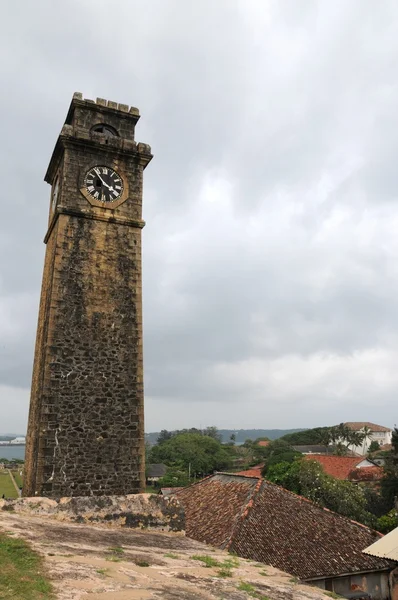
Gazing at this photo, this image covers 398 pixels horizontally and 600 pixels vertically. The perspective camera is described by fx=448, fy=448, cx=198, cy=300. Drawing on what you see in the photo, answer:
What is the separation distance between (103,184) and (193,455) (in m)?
66.1

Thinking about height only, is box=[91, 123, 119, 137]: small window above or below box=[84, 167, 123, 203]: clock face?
above

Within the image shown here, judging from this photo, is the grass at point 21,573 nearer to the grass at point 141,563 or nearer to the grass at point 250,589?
the grass at point 141,563

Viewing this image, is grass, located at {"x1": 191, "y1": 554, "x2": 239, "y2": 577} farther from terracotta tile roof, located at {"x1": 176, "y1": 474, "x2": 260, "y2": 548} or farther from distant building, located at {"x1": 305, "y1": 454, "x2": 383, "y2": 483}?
distant building, located at {"x1": 305, "y1": 454, "x2": 383, "y2": 483}

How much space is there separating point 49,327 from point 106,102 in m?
7.54

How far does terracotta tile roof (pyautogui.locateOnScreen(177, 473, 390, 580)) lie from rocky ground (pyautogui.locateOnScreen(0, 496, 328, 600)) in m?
10.0

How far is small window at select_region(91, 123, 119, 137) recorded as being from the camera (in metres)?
14.1

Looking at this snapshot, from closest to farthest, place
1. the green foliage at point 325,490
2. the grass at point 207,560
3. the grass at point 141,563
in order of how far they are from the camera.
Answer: the grass at point 141,563
the grass at point 207,560
the green foliage at point 325,490

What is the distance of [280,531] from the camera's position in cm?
1655

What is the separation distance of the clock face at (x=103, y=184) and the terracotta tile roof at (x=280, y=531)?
39.2 ft

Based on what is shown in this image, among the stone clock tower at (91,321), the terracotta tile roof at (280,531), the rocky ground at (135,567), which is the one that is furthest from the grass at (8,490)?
the rocky ground at (135,567)

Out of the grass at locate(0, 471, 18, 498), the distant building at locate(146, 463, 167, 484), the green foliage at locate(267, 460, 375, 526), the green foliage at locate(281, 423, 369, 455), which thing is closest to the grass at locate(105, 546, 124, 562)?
the green foliage at locate(267, 460, 375, 526)

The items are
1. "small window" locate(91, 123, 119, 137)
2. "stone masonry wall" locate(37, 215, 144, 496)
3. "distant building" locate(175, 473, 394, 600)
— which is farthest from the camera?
"distant building" locate(175, 473, 394, 600)

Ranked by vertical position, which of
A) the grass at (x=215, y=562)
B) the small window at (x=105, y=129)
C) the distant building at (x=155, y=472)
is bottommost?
the distant building at (x=155, y=472)

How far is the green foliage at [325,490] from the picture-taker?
86.6 feet
